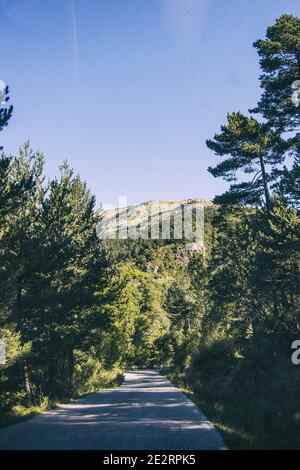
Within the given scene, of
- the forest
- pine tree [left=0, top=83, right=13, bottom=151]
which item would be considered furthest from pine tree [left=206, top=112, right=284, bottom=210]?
pine tree [left=0, top=83, right=13, bottom=151]

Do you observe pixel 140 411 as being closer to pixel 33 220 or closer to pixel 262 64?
pixel 33 220

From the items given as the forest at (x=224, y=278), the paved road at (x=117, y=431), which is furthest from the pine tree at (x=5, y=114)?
the paved road at (x=117, y=431)

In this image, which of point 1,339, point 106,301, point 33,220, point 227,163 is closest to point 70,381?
point 106,301

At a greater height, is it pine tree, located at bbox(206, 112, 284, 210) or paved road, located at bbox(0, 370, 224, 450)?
pine tree, located at bbox(206, 112, 284, 210)

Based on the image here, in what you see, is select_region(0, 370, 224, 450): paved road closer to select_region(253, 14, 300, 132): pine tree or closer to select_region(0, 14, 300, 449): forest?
select_region(0, 14, 300, 449): forest

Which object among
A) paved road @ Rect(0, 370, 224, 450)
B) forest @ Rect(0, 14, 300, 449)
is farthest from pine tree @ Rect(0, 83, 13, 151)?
paved road @ Rect(0, 370, 224, 450)

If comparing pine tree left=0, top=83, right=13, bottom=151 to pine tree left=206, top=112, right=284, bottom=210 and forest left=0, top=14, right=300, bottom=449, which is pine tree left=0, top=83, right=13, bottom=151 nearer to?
forest left=0, top=14, right=300, bottom=449

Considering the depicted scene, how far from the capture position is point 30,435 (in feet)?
32.8

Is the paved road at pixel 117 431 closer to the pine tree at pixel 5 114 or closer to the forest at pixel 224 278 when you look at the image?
the forest at pixel 224 278

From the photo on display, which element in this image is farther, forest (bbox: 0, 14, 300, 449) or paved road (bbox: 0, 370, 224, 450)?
forest (bbox: 0, 14, 300, 449)

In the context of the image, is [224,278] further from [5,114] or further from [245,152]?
[5,114]

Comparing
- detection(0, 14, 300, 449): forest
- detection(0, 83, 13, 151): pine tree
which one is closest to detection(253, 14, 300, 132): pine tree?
detection(0, 14, 300, 449): forest

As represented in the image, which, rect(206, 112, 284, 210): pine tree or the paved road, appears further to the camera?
rect(206, 112, 284, 210): pine tree

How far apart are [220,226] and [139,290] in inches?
2932
